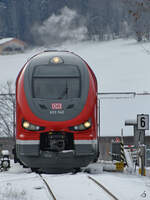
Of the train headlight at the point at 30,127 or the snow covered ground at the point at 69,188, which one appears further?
the train headlight at the point at 30,127

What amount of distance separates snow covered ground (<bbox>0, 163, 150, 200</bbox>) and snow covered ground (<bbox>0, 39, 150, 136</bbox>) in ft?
52.4

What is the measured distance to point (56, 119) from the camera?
42.6ft

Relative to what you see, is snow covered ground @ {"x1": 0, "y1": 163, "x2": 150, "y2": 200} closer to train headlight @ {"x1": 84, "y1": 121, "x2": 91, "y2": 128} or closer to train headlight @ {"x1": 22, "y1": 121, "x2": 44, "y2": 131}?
train headlight @ {"x1": 22, "y1": 121, "x2": 44, "y2": 131}

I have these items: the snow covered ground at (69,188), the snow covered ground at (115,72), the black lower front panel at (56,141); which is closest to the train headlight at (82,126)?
the black lower front panel at (56,141)

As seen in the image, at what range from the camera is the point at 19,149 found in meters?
13.2

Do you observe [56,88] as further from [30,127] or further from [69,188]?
[69,188]

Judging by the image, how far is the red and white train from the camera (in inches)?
510

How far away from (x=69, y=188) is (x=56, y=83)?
3764 mm

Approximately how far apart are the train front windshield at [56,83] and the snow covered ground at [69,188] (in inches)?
83.9

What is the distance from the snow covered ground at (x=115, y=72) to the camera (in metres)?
34.2

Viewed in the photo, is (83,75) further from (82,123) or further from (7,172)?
(7,172)

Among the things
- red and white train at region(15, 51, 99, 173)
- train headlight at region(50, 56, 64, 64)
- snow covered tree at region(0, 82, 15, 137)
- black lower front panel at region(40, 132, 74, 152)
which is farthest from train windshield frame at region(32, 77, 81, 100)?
snow covered tree at region(0, 82, 15, 137)

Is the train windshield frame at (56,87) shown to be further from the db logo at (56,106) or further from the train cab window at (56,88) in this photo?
the db logo at (56,106)

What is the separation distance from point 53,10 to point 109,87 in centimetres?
3028
